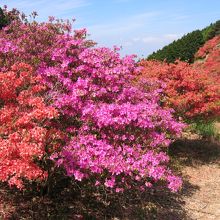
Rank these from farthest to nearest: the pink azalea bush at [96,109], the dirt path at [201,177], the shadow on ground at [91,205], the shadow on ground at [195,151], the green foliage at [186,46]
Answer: the green foliage at [186,46] → the shadow on ground at [195,151] → the dirt path at [201,177] → the shadow on ground at [91,205] → the pink azalea bush at [96,109]

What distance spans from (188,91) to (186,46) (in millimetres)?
19872

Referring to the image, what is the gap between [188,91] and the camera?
1216 centimetres

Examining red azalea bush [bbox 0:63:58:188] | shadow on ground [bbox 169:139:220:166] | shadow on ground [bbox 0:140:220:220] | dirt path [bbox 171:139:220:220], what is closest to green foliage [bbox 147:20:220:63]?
shadow on ground [bbox 169:139:220:166]

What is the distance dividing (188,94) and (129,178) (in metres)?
5.39

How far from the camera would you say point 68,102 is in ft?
23.2

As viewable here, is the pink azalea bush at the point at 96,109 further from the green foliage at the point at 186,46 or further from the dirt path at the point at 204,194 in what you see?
the green foliage at the point at 186,46

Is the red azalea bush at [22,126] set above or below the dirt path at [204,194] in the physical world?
above

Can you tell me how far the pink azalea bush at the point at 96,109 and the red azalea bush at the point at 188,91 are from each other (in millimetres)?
3087

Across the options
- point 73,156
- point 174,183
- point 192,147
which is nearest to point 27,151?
point 73,156

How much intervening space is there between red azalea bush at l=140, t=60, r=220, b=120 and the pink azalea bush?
309 centimetres

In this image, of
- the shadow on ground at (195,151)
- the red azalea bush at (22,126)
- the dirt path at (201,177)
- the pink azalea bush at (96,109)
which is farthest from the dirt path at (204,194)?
the red azalea bush at (22,126)

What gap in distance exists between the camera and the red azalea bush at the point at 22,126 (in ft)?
18.0

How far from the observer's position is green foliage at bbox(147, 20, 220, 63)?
29703 millimetres

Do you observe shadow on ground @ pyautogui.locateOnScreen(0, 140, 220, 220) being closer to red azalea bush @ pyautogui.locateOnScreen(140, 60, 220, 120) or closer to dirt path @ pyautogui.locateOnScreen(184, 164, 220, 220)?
dirt path @ pyautogui.locateOnScreen(184, 164, 220, 220)
